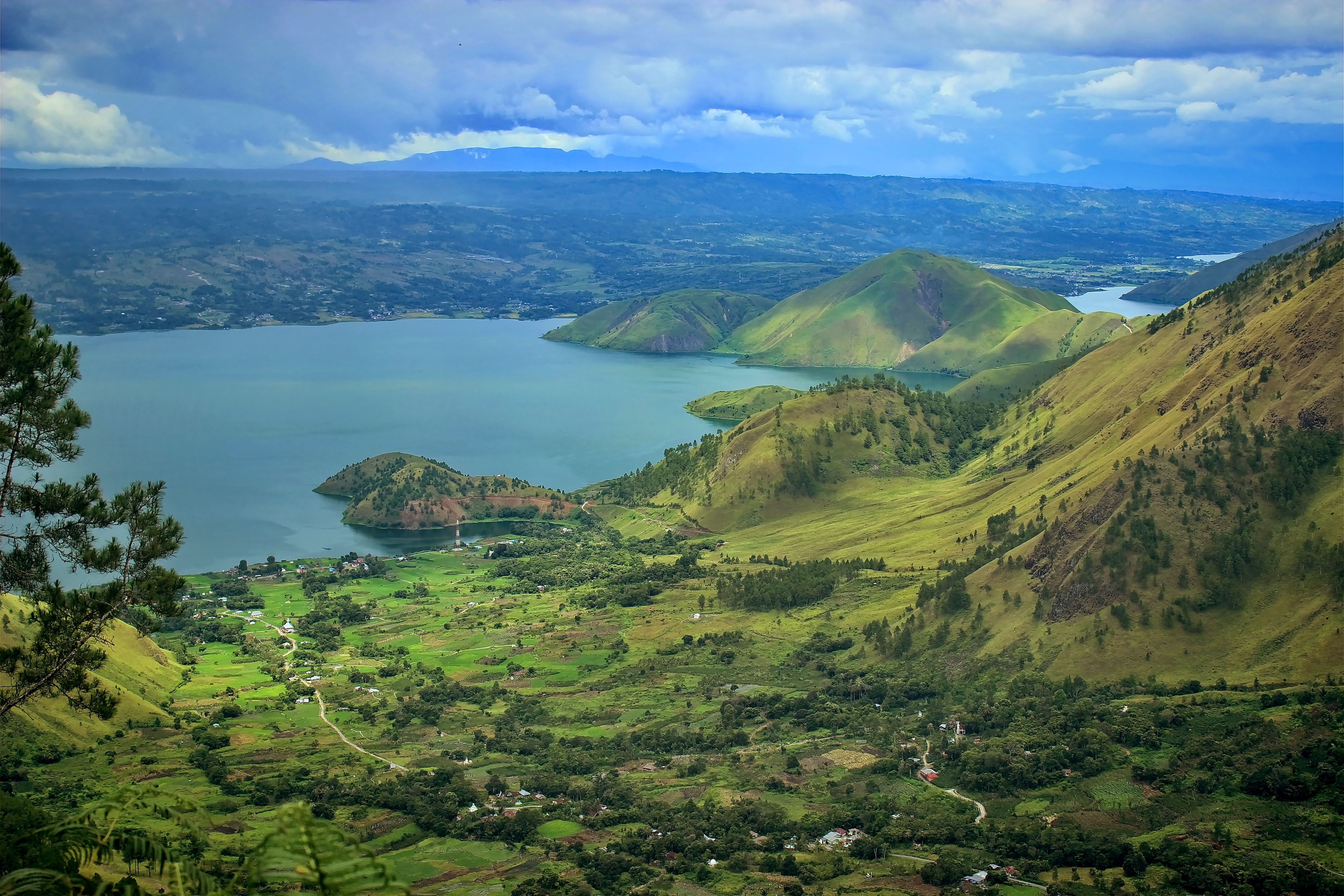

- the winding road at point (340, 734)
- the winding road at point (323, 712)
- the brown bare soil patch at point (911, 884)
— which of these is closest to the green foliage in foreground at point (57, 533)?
the brown bare soil patch at point (911, 884)

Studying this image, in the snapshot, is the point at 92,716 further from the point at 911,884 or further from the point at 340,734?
the point at 911,884

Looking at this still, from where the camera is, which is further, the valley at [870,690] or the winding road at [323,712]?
the winding road at [323,712]

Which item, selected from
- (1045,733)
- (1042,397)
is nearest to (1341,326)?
(1045,733)

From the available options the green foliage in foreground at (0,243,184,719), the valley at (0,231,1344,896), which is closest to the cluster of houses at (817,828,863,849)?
the valley at (0,231,1344,896)

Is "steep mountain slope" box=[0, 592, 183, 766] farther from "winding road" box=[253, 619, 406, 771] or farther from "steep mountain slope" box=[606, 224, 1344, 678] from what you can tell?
"steep mountain slope" box=[606, 224, 1344, 678]

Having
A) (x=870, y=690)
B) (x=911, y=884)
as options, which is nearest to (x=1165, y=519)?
(x=870, y=690)

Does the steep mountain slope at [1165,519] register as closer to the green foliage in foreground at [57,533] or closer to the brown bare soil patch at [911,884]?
the brown bare soil patch at [911,884]
